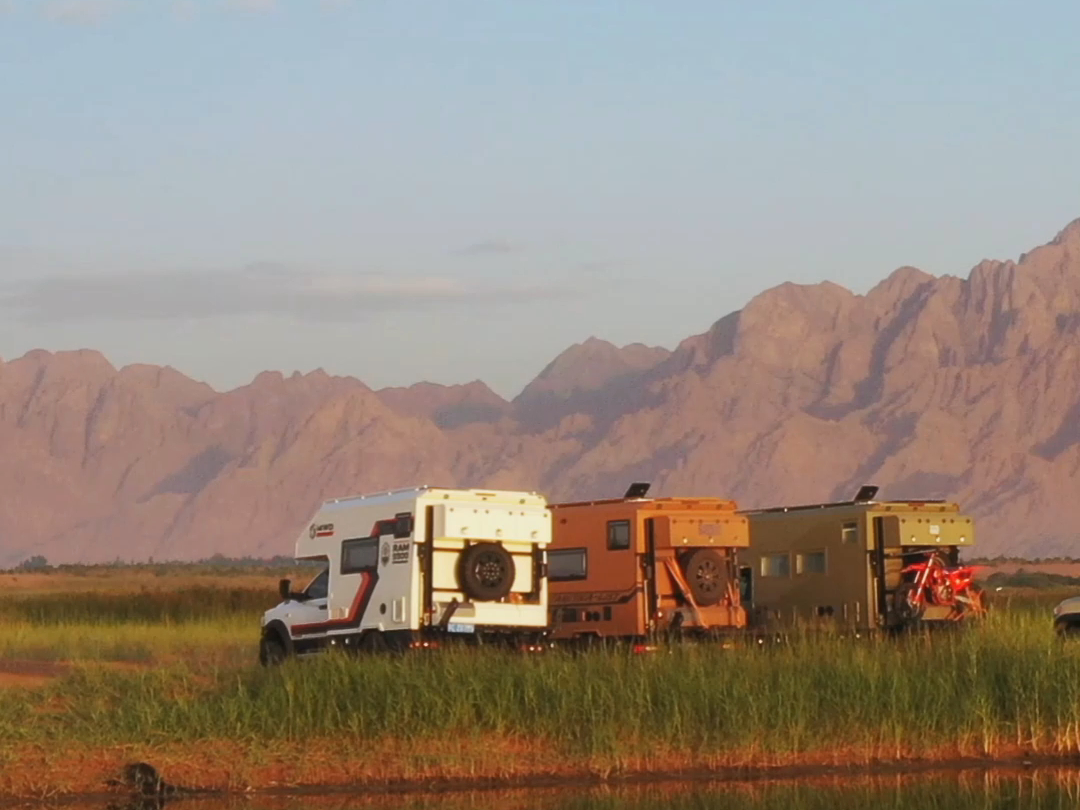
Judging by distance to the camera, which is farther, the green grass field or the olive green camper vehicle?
the olive green camper vehicle

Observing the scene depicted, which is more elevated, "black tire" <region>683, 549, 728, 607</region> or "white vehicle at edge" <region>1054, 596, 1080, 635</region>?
"black tire" <region>683, 549, 728, 607</region>

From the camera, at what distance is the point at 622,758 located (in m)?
23.0

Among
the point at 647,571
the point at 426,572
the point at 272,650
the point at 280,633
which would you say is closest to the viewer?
the point at 426,572

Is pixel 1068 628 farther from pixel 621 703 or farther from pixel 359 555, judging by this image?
pixel 359 555

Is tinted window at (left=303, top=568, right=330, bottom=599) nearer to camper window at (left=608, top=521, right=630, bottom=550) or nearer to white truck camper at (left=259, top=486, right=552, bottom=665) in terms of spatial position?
white truck camper at (left=259, top=486, right=552, bottom=665)

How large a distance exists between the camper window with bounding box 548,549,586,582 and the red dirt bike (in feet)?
15.6

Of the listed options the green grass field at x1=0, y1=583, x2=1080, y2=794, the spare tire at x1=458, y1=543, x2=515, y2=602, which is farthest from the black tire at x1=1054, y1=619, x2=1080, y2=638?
the spare tire at x1=458, y1=543, x2=515, y2=602

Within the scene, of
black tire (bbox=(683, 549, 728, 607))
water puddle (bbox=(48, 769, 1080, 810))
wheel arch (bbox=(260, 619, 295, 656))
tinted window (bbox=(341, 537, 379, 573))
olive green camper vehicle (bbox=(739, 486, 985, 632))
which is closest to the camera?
water puddle (bbox=(48, 769, 1080, 810))

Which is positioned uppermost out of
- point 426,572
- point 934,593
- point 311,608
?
point 426,572

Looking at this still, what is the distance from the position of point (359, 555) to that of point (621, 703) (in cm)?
549

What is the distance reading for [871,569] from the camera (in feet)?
105

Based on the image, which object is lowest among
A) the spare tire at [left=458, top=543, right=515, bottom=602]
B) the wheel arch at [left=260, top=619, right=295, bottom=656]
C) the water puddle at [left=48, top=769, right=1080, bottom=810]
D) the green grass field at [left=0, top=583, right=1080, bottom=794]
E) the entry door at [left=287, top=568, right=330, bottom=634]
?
the water puddle at [left=48, top=769, right=1080, bottom=810]

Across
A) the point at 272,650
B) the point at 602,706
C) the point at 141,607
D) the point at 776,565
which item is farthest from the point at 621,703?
the point at 141,607

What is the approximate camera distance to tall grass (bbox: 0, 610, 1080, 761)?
23.1 m
